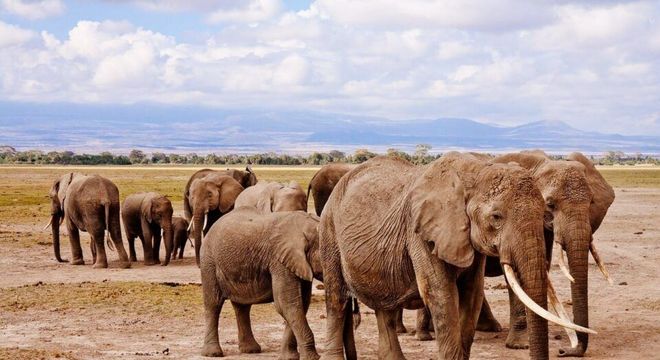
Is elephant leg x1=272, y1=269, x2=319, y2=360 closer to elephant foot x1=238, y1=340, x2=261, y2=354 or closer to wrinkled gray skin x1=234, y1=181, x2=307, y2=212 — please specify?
elephant foot x1=238, y1=340, x2=261, y2=354

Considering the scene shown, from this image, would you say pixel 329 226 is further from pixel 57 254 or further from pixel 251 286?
pixel 57 254

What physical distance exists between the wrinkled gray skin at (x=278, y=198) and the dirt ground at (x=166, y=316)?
6.20 ft

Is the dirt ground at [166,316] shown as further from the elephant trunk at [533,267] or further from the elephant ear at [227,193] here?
the elephant trunk at [533,267]

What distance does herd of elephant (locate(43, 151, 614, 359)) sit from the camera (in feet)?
24.6

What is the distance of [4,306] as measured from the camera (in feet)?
50.0

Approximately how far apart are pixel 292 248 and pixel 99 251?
1170 cm

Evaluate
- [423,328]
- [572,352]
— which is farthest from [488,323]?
[572,352]

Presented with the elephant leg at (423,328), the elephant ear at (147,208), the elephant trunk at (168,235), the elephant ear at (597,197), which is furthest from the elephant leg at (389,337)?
the elephant ear at (147,208)

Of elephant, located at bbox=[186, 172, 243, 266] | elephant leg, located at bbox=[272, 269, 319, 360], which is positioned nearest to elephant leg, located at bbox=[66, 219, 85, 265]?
elephant, located at bbox=[186, 172, 243, 266]

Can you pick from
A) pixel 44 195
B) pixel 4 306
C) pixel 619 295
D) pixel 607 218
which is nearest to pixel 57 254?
pixel 4 306

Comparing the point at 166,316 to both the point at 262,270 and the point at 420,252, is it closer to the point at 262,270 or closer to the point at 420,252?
the point at 262,270

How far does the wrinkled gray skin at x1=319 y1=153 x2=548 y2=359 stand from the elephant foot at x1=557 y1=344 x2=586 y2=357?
2.49 m

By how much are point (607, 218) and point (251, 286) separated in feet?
77.6

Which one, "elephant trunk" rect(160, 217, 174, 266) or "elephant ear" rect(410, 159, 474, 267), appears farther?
"elephant trunk" rect(160, 217, 174, 266)
